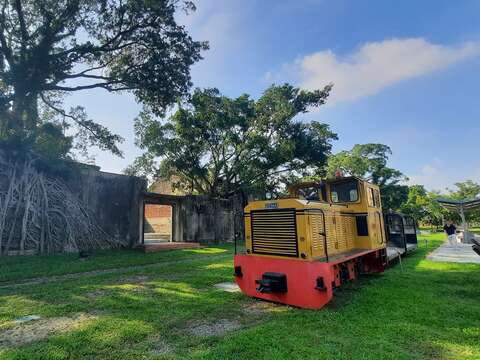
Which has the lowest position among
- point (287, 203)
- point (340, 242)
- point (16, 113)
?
point (340, 242)

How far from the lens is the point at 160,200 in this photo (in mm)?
16500

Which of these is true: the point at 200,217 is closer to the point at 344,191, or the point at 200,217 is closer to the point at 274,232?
the point at 344,191

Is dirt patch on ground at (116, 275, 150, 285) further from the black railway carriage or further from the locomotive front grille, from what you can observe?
the black railway carriage

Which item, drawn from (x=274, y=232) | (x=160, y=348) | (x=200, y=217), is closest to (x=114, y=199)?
(x=200, y=217)

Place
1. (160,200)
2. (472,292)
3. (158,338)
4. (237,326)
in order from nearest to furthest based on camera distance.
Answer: (158,338) < (237,326) < (472,292) < (160,200)

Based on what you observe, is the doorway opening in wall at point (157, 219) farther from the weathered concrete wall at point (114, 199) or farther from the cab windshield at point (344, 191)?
the cab windshield at point (344, 191)

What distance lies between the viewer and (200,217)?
18.9 metres

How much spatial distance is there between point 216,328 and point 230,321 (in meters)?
0.39

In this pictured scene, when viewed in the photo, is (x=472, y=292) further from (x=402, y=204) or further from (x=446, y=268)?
(x=402, y=204)

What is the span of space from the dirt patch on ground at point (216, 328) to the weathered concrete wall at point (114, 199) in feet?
36.9

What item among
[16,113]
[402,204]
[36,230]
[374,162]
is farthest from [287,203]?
[402,204]

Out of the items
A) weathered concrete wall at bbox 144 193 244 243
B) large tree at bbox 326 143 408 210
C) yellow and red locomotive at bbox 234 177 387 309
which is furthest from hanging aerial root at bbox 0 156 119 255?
large tree at bbox 326 143 408 210

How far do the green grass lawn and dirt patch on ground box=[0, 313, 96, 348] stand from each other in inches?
0.7

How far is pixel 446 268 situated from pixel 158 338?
9.24 meters
